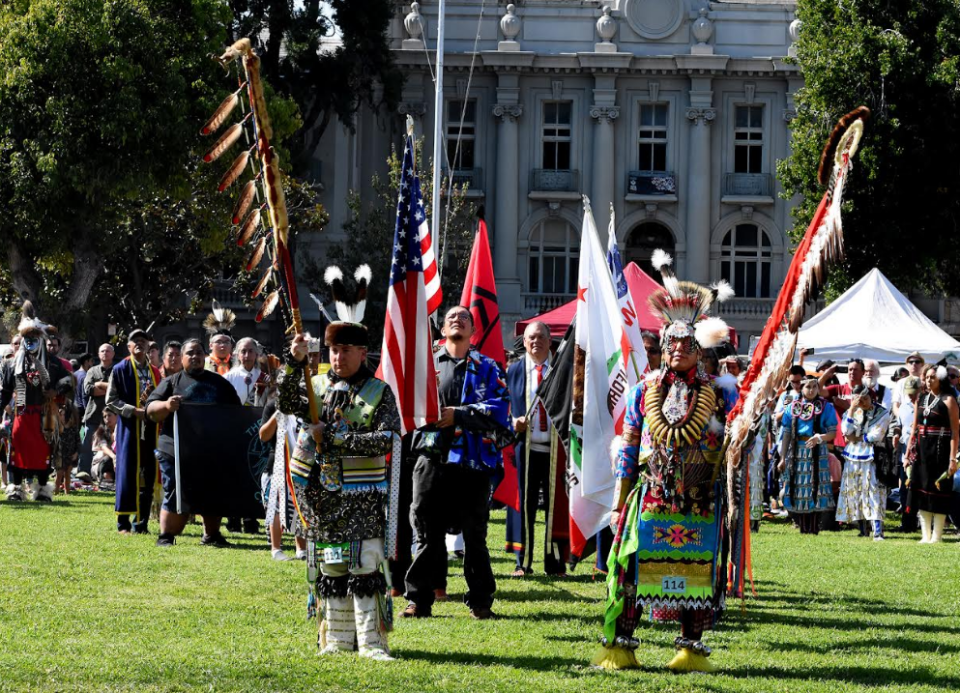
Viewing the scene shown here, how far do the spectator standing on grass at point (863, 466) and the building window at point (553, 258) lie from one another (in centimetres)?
3191

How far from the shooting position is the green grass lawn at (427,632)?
7.51m

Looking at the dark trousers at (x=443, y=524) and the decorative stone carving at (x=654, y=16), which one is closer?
the dark trousers at (x=443, y=524)

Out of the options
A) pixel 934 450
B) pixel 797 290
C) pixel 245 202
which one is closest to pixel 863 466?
pixel 934 450

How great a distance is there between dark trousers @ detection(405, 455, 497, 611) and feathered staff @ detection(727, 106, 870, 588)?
6.87ft

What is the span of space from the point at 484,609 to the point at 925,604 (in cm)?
358

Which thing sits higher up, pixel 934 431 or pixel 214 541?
pixel 934 431

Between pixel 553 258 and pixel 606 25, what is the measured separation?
772cm

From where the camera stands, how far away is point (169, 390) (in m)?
13.7

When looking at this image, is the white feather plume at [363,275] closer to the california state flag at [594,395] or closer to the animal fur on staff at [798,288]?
the animal fur on staff at [798,288]

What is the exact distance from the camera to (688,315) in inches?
330

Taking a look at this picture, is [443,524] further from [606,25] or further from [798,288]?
[606,25]

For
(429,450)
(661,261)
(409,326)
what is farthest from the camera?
(661,261)

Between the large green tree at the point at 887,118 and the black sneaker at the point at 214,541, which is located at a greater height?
the large green tree at the point at 887,118

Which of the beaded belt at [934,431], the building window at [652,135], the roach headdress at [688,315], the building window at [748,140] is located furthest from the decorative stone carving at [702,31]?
the roach headdress at [688,315]
